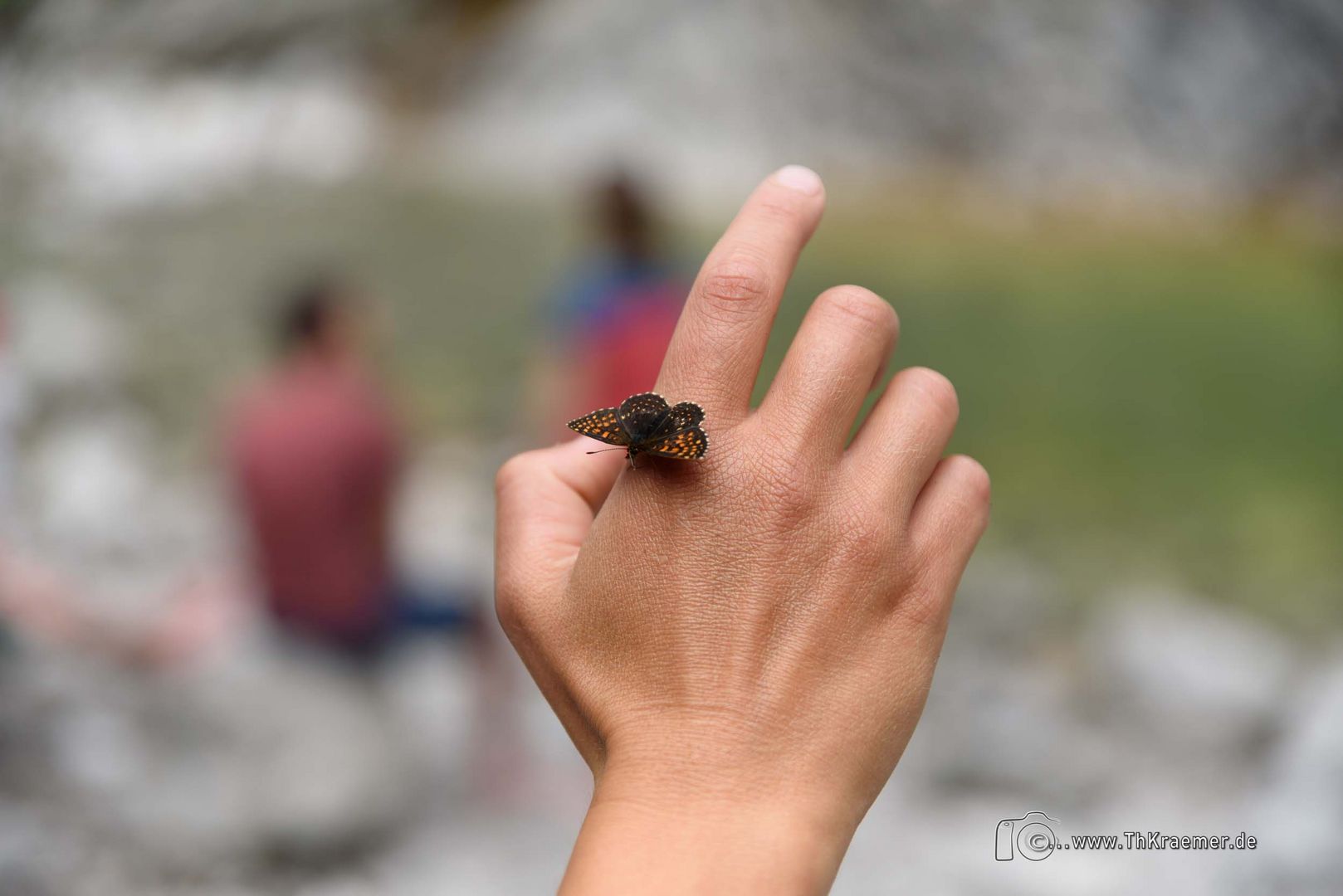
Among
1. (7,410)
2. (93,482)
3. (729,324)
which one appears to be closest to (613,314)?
(729,324)

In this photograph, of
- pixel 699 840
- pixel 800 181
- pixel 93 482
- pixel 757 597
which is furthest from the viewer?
pixel 93 482

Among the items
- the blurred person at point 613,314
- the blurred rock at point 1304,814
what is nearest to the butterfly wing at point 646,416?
the blurred person at point 613,314

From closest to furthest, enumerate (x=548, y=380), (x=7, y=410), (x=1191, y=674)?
(x=548, y=380) → (x=7, y=410) → (x=1191, y=674)

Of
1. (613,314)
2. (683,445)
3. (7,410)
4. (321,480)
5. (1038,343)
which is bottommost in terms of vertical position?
(683,445)

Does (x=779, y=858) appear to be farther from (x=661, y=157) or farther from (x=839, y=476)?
(x=661, y=157)

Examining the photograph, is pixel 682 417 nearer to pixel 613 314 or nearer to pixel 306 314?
pixel 613 314

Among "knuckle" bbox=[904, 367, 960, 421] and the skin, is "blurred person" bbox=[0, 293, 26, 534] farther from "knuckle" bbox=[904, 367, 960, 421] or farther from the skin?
"knuckle" bbox=[904, 367, 960, 421]
